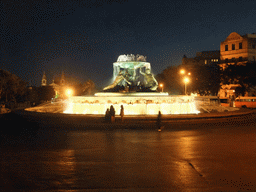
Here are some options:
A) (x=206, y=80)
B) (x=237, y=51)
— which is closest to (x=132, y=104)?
(x=206, y=80)

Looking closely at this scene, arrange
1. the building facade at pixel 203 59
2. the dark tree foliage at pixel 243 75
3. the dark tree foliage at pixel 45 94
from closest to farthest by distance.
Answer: the dark tree foliage at pixel 243 75 < the building facade at pixel 203 59 < the dark tree foliage at pixel 45 94

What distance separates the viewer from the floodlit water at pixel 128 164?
5164 mm

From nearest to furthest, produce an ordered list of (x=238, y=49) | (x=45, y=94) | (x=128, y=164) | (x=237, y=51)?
(x=128, y=164) < (x=238, y=49) < (x=237, y=51) < (x=45, y=94)

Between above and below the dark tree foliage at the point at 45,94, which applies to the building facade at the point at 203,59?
above

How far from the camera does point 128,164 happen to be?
664 centimetres

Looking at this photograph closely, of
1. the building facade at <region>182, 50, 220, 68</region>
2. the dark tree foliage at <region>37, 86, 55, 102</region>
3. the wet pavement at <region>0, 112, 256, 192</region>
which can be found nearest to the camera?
the wet pavement at <region>0, 112, 256, 192</region>

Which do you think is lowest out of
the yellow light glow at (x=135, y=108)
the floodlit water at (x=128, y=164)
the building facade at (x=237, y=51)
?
the floodlit water at (x=128, y=164)

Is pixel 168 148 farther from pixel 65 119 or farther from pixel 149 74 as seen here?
pixel 149 74

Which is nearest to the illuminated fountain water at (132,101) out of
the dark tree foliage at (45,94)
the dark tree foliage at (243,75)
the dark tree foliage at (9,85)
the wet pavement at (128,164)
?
the wet pavement at (128,164)

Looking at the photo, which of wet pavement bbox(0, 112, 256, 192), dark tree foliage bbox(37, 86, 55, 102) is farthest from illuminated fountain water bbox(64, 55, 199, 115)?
dark tree foliage bbox(37, 86, 55, 102)

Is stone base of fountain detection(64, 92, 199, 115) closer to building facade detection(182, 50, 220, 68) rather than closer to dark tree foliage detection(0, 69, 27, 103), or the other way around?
dark tree foliage detection(0, 69, 27, 103)

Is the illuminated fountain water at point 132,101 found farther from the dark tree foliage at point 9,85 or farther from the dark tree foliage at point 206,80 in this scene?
the dark tree foliage at point 9,85

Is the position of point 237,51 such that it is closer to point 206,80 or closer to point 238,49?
point 238,49

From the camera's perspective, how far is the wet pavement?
16.9 feet
